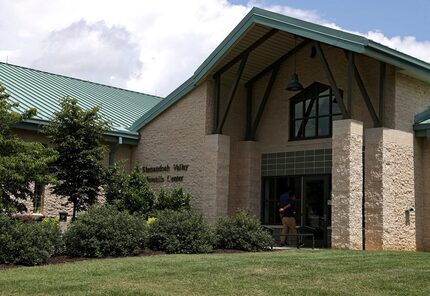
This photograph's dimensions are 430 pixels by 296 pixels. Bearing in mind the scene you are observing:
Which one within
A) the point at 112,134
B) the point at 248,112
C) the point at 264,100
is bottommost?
the point at 112,134

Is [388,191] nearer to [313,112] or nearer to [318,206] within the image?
[318,206]

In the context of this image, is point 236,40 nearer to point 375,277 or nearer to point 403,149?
point 403,149

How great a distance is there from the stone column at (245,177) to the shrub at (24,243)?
32.5ft

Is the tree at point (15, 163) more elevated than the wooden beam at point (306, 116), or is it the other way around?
the wooden beam at point (306, 116)

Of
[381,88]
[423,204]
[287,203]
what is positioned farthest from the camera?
[287,203]

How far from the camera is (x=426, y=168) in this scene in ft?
67.8

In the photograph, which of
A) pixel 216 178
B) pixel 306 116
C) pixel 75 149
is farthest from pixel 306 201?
pixel 75 149

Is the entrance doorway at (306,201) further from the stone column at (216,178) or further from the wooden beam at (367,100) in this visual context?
the wooden beam at (367,100)

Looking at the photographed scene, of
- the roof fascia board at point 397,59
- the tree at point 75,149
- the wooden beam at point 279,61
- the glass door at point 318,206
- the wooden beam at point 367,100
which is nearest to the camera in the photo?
the roof fascia board at point 397,59

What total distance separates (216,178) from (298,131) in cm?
346

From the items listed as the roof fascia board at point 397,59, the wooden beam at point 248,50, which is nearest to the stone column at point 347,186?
the roof fascia board at point 397,59

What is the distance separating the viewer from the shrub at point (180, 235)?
1669 cm

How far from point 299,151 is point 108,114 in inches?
318

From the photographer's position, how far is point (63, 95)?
25.3 m
